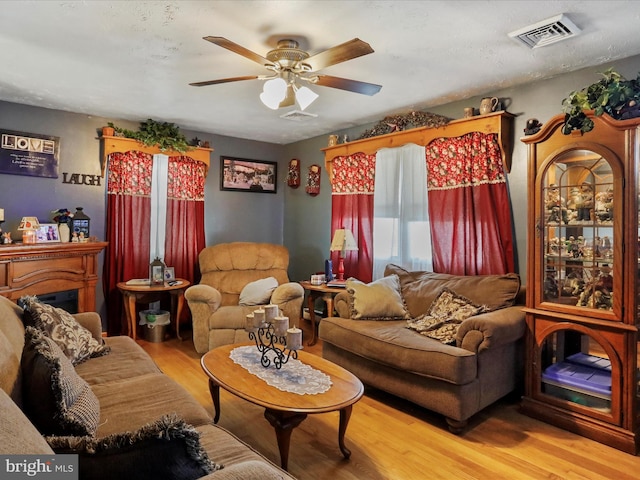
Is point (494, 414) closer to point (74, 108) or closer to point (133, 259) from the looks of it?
point (133, 259)

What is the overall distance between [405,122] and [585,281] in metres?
2.12

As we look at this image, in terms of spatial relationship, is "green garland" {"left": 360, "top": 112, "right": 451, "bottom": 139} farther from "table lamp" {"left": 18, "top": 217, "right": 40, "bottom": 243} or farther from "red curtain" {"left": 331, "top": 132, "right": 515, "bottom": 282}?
"table lamp" {"left": 18, "top": 217, "right": 40, "bottom": 243}

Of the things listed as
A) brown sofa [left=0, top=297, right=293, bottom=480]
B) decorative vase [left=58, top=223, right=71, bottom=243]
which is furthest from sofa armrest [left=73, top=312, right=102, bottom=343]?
decorative vase [left=58, top=223, right=71, bottom=243]

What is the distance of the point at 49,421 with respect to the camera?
1321mm

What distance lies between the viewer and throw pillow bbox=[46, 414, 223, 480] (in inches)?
36.1

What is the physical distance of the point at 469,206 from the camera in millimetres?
3490

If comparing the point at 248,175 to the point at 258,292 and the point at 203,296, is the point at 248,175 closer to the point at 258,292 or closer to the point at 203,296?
the point at 258,292

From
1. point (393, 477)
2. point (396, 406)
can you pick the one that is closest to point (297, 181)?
point (396, 406)

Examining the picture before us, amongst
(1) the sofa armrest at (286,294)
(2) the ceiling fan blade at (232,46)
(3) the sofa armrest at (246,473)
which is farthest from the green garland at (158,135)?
(3) the sofa armrest at (246,473)

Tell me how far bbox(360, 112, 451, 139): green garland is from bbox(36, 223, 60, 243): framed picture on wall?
10.3 feet

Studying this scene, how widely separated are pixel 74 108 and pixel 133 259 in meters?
1.58

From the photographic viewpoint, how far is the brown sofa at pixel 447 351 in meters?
2.49

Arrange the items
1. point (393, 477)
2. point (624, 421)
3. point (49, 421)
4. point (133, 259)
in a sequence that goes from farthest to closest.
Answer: point (133, 259), point (624, 421), point (393, 477), point (49, 421)

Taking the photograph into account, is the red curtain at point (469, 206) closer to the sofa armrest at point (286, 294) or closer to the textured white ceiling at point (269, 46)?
the textured white ceiling at point (269, 46)
